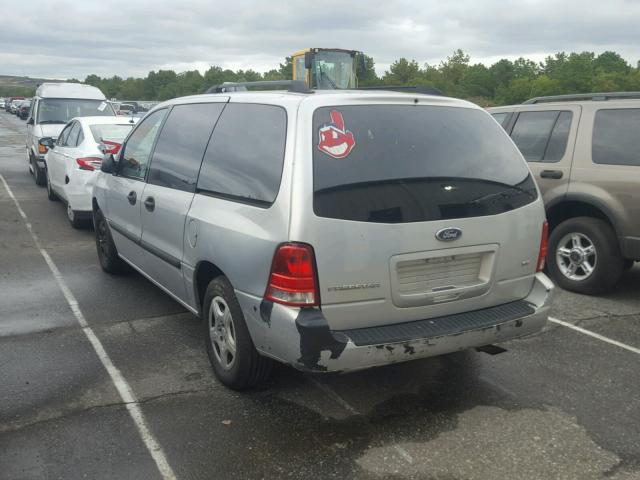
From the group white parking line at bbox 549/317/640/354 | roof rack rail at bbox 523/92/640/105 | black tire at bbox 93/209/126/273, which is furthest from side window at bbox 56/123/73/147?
white parking line at bbox 549/317/640/354

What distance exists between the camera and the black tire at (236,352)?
3553mm

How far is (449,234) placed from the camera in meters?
3.38

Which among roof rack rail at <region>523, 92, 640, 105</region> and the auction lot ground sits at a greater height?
roof rack rail at <region>523, 92, 640, 105</region>

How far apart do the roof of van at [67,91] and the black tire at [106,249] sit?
979 cm

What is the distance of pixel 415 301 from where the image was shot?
11.0 feet

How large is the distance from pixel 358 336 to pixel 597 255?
3746 millimetres

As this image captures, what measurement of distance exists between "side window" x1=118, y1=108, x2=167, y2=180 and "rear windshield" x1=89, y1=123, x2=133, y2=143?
381cm

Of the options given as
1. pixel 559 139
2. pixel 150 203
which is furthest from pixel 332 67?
pixel 150 203

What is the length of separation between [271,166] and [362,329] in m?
1.00

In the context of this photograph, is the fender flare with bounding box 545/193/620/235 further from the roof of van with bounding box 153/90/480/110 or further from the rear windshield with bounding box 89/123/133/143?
the rear windshield with bounding box 89/123/133/143

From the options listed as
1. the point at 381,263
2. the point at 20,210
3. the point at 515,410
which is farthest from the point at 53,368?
the point at 20,210

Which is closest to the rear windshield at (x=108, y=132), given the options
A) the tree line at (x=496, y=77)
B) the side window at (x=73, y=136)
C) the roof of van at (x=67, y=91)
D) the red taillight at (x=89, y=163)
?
the side window at (x=73, y=136)

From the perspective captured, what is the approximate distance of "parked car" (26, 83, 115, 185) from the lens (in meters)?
13.9

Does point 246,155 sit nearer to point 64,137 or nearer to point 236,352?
point 236,352
